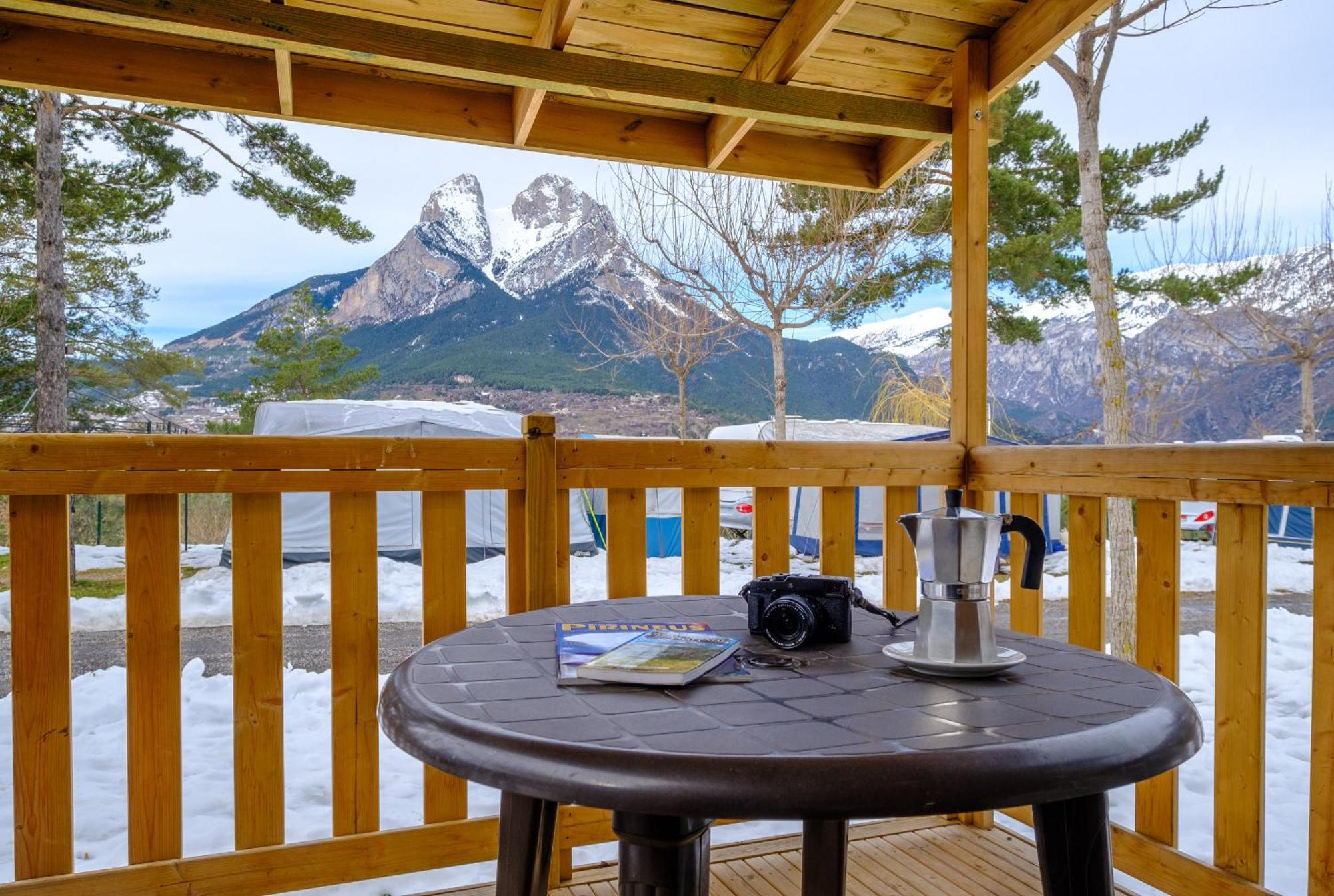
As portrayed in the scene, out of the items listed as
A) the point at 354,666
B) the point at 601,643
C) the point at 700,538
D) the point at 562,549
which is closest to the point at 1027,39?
the point at 700,538

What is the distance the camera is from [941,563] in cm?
92

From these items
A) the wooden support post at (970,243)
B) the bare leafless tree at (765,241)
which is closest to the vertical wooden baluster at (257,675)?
the wooden support post at (970,243)

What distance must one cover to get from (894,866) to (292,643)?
5.31 m

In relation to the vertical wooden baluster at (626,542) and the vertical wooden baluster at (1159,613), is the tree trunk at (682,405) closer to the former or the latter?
the vertical wooden baluster at (626,542)

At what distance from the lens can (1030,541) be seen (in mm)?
1009

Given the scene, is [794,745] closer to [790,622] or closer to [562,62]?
[790,622]

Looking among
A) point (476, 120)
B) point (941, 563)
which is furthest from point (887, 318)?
point (941, 563)

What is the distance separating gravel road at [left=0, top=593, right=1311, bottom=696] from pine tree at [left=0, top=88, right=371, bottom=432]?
3129 millimetres

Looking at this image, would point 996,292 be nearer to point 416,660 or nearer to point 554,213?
point 554,213

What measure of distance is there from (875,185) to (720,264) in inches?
242

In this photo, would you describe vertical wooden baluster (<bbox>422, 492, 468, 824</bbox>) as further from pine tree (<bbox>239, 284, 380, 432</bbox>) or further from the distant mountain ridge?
pine tree (<bbox>239, 284, 380, 432</bbox>)

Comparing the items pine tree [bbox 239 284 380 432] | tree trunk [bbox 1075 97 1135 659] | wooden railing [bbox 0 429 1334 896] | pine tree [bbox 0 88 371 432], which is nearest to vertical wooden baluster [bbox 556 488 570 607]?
wooden railing [bbox 0 429 1334 896]

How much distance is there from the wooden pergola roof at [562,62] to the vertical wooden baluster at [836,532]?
96 centimetres

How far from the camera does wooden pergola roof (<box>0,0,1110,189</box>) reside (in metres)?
1.80
